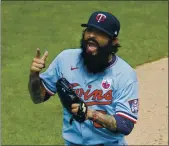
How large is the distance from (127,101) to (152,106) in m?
4.71

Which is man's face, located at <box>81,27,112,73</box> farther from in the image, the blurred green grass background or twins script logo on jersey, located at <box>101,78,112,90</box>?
the blurred green grass background

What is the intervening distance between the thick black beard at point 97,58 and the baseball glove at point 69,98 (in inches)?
9.1

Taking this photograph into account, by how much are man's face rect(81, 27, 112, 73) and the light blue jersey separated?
0.11 metres

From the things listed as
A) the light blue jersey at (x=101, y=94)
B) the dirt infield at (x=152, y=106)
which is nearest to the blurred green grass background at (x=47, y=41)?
the dirt infield at (x=152, y=106)

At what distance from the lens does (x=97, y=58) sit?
4023 millimetres

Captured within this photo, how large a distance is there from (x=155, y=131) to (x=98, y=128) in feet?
12.5

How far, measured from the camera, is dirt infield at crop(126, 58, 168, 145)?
750 centimetres

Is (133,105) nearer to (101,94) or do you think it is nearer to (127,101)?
(127,101)

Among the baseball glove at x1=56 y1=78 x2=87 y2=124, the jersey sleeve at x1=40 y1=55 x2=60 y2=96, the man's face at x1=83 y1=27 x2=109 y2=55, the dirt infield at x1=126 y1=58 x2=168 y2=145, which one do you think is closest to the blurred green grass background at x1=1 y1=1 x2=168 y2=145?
the dirt infield at x1=126 y1=58 x2=168 y2=145

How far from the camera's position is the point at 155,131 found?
7738 millimetres

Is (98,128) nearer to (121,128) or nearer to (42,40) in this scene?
(121,128)

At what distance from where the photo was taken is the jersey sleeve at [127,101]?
3.99m

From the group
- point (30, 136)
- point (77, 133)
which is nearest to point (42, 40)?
point (30, 136)

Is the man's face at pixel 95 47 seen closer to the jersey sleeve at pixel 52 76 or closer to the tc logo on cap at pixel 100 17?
the tc logo on cap at pixel 100 17
